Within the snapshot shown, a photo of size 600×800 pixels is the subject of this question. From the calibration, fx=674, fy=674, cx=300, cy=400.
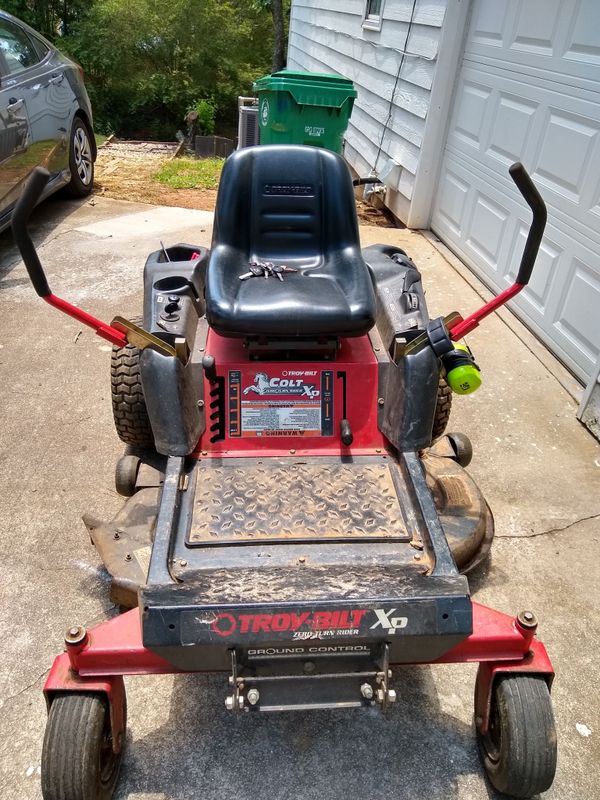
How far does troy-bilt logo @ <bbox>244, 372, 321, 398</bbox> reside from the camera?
2477 mm

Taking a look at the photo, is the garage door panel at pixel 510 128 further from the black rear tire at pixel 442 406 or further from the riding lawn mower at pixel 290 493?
the black rear tire at pixel 442 406

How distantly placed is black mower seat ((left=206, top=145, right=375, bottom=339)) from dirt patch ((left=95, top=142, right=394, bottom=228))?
339 centimetres

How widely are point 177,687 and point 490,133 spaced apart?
444cm

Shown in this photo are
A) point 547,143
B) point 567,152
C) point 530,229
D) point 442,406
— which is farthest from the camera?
point 547,143

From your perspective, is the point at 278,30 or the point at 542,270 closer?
the point at 542,270

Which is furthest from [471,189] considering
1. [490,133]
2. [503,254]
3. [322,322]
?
[322,322]

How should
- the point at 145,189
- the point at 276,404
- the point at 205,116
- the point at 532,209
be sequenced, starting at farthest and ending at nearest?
the point at 205,116 → the point at 145,189 → the point at 276,404 → the point at 532,209

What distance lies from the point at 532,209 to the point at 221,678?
182cm

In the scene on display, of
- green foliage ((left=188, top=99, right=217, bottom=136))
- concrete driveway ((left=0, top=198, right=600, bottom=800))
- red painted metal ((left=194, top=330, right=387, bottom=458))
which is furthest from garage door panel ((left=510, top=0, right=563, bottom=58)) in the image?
green foliage ((left=188, top=99, right=217, bottom=136))

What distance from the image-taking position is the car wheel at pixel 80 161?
6.24m

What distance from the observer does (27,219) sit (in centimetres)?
198

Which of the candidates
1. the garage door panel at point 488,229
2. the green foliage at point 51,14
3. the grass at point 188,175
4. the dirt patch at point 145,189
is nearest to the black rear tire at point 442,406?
the garage door panel at point 488,229

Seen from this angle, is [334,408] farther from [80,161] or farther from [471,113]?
[80,161]

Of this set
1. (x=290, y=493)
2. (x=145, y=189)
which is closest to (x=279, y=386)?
(x=290, y=493)
